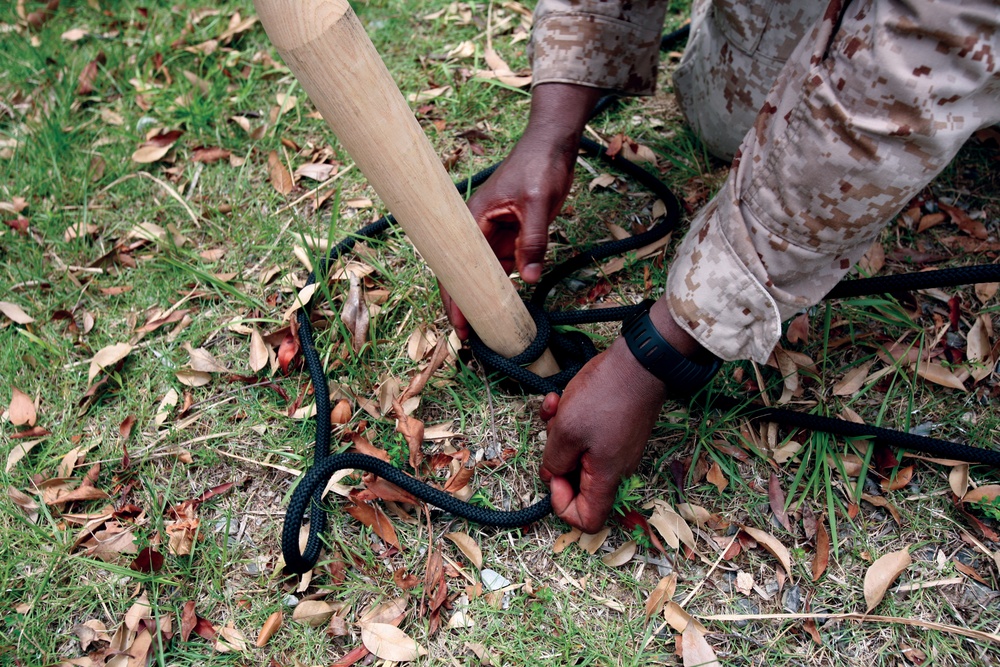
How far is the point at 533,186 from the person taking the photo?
1.57 meters

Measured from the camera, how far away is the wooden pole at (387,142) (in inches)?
37.6

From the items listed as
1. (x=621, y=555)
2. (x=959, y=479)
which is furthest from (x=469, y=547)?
(x=959, y=479)

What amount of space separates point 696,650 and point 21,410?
1.61 m

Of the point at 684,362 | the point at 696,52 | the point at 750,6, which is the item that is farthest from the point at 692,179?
the point at 684,362

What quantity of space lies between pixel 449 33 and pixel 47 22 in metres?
1.70

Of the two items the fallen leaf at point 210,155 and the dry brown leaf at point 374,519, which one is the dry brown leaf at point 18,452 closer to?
the dry brown leaf at point 374,519

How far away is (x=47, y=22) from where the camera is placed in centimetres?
285

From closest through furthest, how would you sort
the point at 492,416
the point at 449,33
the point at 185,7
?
1. the point at 492,416
2. the point at 449,33
3. the point at 185,7

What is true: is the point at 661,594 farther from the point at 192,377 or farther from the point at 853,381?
the point at 192,377

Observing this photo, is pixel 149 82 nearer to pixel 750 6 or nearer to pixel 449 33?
pixel 449 33

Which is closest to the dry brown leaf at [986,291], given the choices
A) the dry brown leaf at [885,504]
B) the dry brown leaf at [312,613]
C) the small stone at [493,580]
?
the dry brown leaf at [885,504]

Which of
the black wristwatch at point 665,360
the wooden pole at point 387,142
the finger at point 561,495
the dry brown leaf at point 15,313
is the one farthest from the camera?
the dry brown leaf at point 15,313

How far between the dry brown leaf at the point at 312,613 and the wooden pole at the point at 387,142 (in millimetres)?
616

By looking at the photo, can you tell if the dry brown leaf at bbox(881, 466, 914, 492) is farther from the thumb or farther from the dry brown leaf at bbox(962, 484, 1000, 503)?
the thumb
